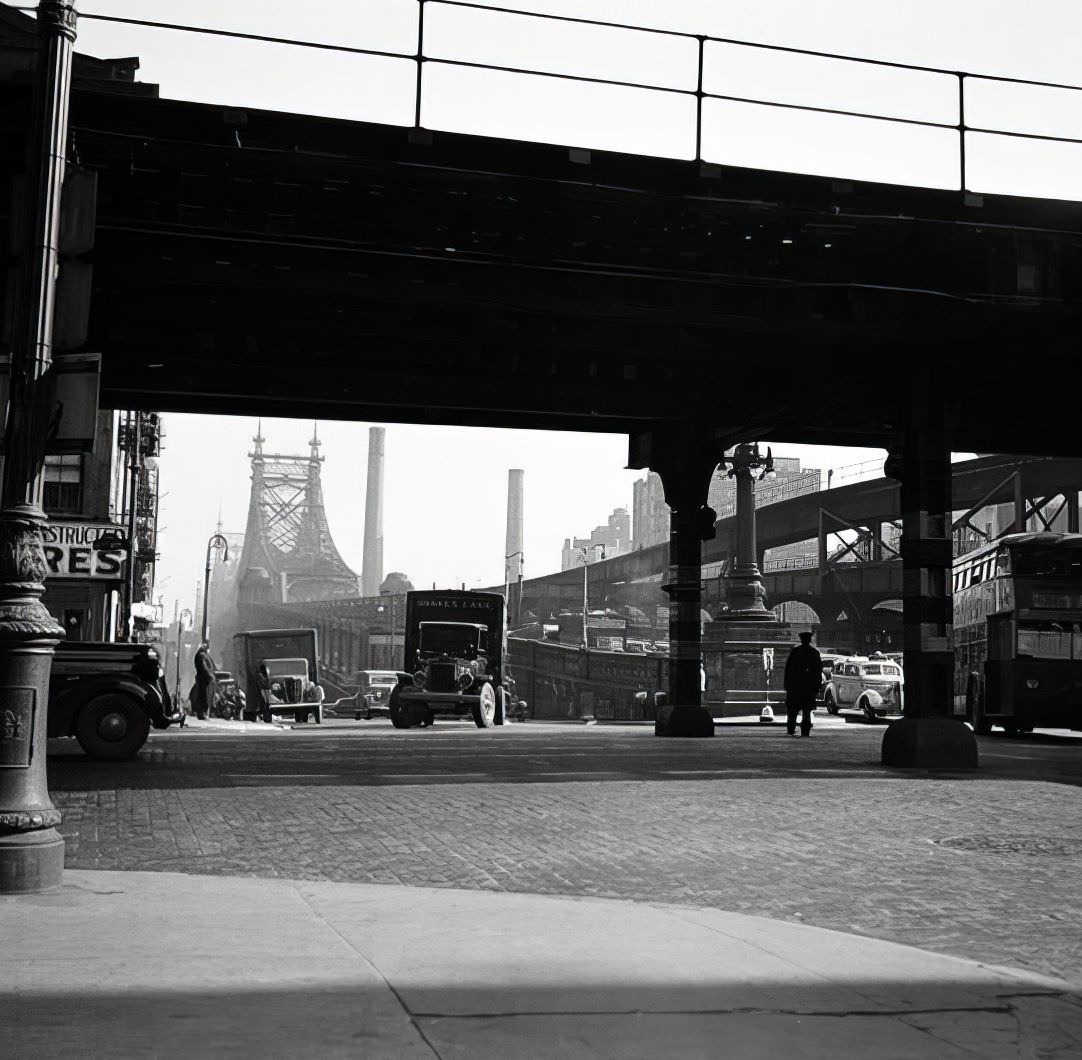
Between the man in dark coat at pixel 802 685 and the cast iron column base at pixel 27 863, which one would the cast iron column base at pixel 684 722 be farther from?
the cast iron column base at pixel 27 863

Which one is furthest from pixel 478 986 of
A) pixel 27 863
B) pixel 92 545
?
pixel 92 545

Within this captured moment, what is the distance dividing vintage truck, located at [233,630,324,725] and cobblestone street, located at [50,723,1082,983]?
32101mm

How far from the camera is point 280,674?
187ft

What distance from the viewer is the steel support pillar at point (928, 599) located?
19078mm

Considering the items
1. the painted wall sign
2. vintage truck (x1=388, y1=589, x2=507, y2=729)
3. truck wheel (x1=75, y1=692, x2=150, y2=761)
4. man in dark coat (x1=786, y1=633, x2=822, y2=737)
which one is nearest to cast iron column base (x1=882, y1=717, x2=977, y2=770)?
man in dark coat (x1=786, y1=633, x2=822, y2=737)

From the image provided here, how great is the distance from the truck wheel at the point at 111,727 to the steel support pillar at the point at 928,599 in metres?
9.98

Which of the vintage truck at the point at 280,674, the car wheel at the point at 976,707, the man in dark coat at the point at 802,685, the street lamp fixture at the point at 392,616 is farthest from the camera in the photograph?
the street lamp fixture at the point at 392,616

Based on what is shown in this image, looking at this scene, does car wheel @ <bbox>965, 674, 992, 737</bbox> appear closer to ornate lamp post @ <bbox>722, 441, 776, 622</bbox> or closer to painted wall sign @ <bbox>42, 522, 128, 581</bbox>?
ornate lamp post @ <bbox>722, 441, 776, 622</bbox>

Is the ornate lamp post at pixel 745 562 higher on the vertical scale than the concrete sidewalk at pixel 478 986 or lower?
higher

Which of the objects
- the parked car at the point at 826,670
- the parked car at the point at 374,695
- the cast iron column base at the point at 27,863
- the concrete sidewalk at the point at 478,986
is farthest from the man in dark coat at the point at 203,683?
the concrete sidewalk at the point at 478,986

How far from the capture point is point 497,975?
6219 millimetres

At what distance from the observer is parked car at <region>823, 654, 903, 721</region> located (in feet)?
160

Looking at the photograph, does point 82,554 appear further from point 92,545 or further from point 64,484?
point 64,484

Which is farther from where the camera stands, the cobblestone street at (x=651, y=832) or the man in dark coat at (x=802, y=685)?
the man in dark coat at (x=802, y=685)
